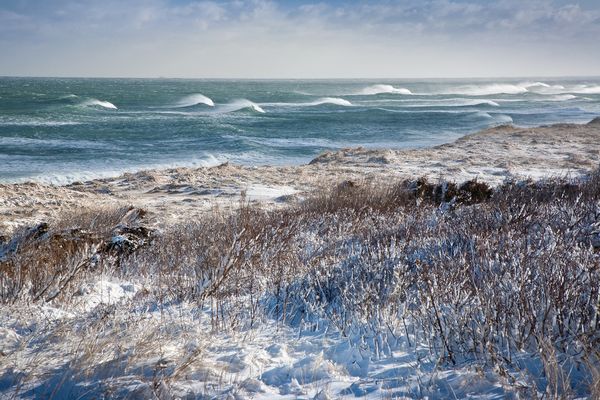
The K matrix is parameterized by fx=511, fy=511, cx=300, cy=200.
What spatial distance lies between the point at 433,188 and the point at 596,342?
22.0ft

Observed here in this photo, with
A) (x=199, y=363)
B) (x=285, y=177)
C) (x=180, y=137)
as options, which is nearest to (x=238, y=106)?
(x=180, y=137)

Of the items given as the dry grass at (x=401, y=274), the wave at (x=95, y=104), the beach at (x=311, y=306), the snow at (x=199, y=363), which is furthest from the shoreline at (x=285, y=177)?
the wave at (x=95, y=104)

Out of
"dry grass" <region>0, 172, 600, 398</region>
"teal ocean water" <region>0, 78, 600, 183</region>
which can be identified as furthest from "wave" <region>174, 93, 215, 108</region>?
"dry grass" <region>0, 172, 600, 398</region>

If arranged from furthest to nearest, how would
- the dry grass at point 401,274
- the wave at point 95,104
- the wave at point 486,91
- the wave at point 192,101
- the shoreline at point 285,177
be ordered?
the wave at point 486,91, the wave at point 192,101, the wave at point 95,104, the shoreline at point 285,177, the dry grass at point 401,274

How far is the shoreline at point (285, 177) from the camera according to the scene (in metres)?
10.4

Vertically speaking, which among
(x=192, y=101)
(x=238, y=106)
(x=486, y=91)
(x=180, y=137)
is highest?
(x=486, y=91)

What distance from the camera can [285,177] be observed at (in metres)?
14.5

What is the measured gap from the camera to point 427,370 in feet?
9.07

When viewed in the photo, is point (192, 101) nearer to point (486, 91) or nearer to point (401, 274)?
point (401, 274)

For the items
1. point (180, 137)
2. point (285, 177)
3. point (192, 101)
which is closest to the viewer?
point (285, 177)

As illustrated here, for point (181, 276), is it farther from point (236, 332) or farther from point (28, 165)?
point (28, 165)

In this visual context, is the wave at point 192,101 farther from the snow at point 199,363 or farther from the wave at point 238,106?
the snow at point 199,363

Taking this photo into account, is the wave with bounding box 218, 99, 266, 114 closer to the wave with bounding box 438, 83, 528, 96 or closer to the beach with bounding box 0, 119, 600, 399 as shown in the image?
the beach with bounding box 0, 119, 600, 399

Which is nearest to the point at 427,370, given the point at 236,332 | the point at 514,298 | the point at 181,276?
the point at 514,298
